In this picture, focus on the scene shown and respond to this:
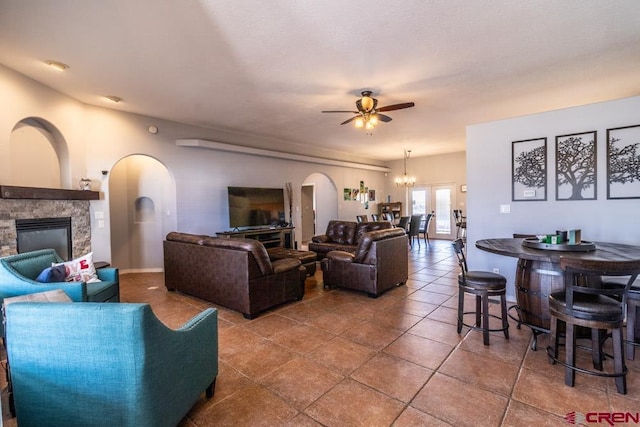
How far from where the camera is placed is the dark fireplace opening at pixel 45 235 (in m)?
3.68

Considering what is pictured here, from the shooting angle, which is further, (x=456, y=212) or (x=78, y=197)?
(x=456, y=212)

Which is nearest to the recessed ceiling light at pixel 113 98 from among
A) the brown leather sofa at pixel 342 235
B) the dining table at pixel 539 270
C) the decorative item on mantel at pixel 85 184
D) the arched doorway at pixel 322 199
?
the decorative item on mantel at pixel 85 184

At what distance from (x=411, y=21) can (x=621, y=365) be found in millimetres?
3021

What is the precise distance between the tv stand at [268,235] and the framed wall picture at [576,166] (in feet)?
16.7

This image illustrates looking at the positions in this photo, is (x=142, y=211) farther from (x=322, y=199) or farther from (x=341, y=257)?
(x=322, y=199)

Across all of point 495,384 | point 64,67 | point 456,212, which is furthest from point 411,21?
point 456,212

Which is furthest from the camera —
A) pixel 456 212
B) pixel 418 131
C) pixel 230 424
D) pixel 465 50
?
pixel 456 212

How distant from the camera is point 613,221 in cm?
344

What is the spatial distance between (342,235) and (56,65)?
507 cm

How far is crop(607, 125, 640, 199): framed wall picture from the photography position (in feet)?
10.9

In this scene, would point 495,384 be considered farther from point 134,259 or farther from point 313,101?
point 134,259

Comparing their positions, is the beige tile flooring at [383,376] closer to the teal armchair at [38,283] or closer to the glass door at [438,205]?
the teal armchair at [38,283]

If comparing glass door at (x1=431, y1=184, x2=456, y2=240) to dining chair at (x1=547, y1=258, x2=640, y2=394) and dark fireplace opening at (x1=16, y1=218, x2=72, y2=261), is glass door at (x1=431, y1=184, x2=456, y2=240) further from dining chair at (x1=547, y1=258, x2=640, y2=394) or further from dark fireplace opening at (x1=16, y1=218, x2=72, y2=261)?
dark fireplace opening at (x1=16, y1=218, x2=72, y2=261)

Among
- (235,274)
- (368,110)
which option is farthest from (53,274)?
(368,110)
